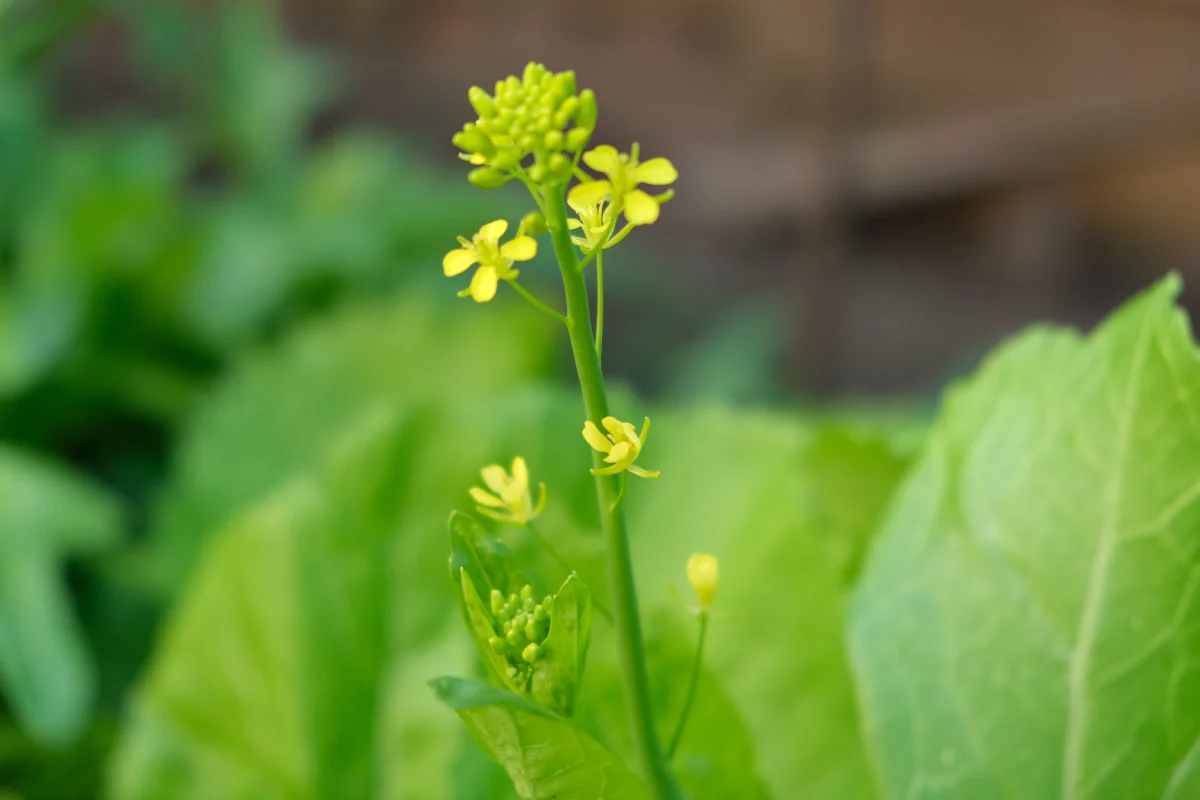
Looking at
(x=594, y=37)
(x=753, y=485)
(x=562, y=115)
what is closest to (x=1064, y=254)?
(x=594, y=37)

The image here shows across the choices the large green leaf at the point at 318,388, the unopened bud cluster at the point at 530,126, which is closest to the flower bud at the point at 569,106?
the unopened bud cluster at the point at 530,126

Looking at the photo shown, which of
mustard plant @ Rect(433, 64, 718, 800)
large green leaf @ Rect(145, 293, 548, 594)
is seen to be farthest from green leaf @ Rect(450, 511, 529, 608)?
large green leaf @ Rect(145, 293, 548, 594)

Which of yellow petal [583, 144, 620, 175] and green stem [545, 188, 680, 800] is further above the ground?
yellow petal [583, 144, 620, 175]

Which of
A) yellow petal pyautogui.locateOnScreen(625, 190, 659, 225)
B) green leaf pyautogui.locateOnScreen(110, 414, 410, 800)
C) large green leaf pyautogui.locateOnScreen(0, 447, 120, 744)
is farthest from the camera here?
large green leaf pyautogui.locateOnScreen(0, 447, 120, 744)

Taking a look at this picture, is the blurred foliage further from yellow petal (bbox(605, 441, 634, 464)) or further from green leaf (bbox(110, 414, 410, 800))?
yellow petal (bbox(605, 441, 634, 464))

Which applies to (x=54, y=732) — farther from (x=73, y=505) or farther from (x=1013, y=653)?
(x=1013, y=653)

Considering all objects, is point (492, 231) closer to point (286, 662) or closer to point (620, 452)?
point (620, 452)
